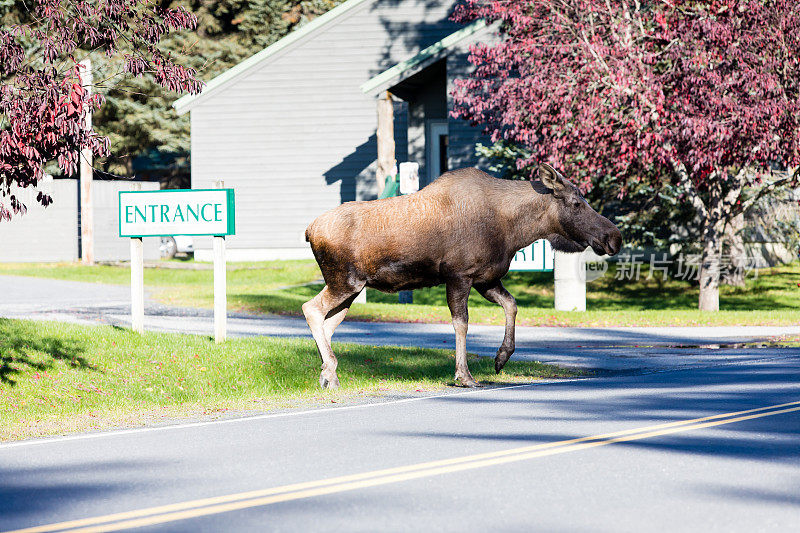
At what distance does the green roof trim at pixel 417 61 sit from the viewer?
30547 millimetres

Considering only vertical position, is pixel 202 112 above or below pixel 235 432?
above

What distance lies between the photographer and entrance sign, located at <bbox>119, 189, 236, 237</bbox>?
15.0 meters

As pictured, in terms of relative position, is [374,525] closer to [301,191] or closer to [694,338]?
[694,338]

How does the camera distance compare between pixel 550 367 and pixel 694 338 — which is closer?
pixel 550 367

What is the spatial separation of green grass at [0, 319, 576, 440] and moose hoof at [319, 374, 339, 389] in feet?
0.31

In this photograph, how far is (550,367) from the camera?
14.6m

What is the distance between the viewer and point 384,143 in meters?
28.3

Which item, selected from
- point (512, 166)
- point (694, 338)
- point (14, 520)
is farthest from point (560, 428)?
point (512, 166)

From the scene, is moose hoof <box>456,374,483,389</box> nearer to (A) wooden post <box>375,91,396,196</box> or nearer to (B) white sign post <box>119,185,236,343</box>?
(B) white sign post <box>119,185,236,343</box>

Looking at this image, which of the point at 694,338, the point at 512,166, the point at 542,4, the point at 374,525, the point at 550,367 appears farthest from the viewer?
the point at 512,166

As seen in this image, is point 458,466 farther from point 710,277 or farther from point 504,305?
point 710,277

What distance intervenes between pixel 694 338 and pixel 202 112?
2379 cm

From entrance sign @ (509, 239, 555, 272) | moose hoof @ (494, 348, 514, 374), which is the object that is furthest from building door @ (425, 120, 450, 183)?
moose hoof @ (494, 348, 514, 374)

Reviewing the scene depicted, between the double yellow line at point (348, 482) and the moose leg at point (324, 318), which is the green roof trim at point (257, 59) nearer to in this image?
the moose leg at point (324, 318)
